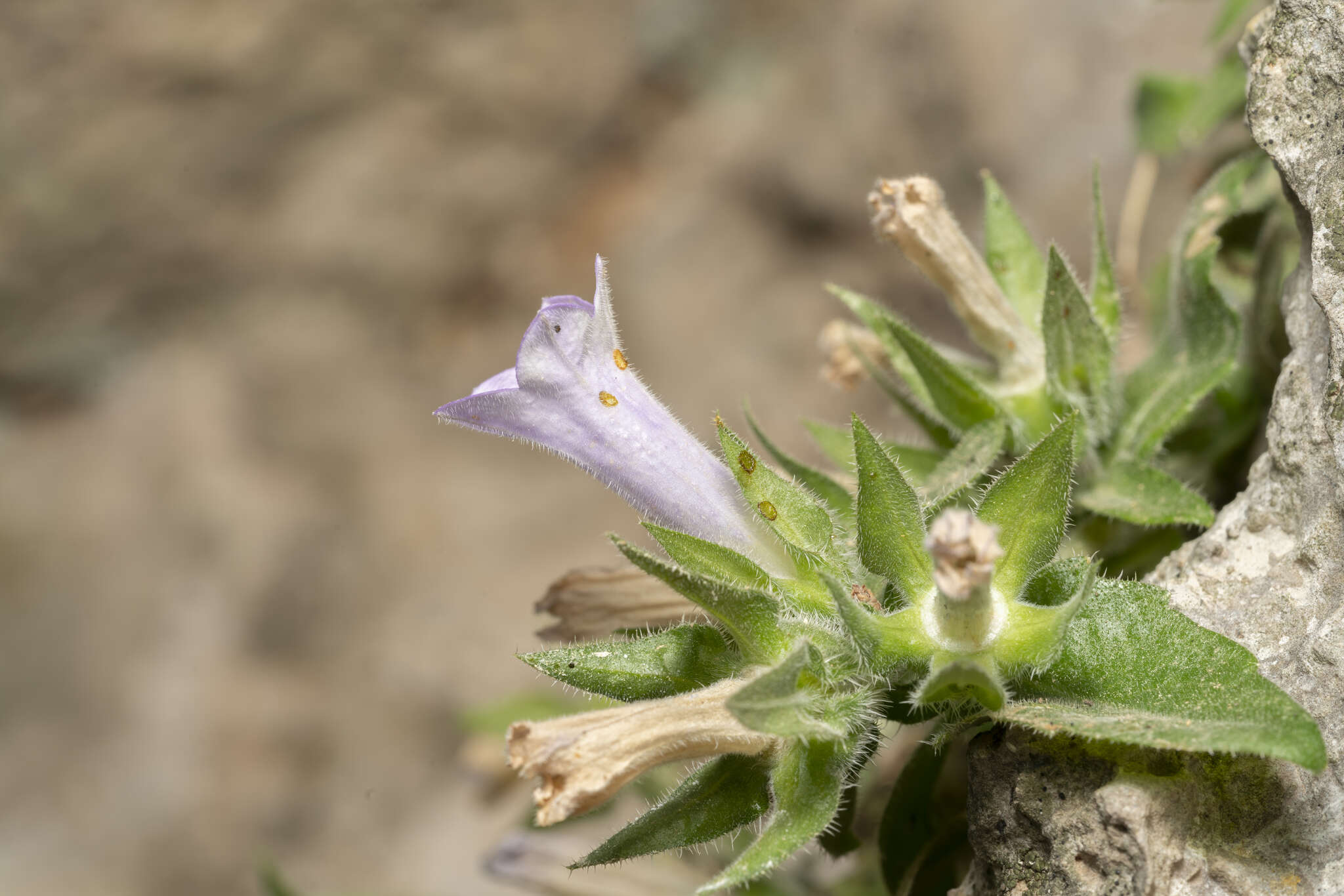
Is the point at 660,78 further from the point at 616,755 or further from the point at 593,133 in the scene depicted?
the point at 616,755

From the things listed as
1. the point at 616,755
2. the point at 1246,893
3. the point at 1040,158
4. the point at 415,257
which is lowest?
the point at 1246,893

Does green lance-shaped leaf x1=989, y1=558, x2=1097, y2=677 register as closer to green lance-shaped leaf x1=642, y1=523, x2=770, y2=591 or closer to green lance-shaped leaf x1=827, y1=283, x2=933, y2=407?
green lance-shaped leaf x1=642, y1=523, x2=770, y2=591

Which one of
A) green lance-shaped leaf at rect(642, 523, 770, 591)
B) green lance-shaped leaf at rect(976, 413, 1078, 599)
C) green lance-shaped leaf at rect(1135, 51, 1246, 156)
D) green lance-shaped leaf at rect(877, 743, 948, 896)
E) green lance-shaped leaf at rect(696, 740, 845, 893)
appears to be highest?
green lance-shaped leaf at rect(1135, 51, 1246, 156)

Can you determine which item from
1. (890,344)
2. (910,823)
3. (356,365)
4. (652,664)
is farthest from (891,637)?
(356,365)

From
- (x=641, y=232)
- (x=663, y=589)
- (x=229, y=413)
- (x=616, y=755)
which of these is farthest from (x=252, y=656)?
(x=616, y=755)

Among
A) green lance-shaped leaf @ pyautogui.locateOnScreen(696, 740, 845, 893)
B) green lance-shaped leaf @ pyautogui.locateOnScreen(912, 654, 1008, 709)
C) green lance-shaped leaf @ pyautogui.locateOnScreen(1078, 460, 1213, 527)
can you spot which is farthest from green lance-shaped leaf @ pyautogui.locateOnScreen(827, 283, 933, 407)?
green lance-shaped leaf @ pyautogui.locateOnScreen(696, 740, 845, 893)

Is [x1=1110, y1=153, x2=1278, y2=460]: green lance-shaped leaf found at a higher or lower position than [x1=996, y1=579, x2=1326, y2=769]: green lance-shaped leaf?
higher

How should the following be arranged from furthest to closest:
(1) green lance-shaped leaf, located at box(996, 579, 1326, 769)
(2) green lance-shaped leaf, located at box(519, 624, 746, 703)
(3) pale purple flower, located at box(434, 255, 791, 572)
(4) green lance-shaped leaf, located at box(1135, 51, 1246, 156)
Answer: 1. (4) green lance-shaped leaf, located at box(1135, 51, 1246, 156)
2. (3) pale purple flower, located at box(434, 255, 791, 572)
3. (2) green lance-shaped leaf, located at box(519, 624, 746, 703)
4. (1) green lance-shaped leaf, located at box(996, 579, 1326, 769)
